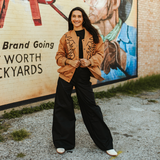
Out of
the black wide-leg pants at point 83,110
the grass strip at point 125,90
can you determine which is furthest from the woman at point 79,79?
the grass strip at point 125,90

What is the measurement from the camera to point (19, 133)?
12.3 feet

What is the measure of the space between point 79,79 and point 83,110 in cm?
47

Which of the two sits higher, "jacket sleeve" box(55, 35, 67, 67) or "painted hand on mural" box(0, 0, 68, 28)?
"painted hand on mural" box(0, 0, 68, 28)

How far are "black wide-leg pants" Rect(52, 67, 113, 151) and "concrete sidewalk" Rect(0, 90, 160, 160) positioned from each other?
207 millimetres

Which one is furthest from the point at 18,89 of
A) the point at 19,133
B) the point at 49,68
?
the point at 19,133

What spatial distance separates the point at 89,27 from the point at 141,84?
5.55 meters

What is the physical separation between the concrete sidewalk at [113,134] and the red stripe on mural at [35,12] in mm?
2116

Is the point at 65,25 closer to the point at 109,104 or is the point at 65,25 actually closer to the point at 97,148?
the point at 109,104

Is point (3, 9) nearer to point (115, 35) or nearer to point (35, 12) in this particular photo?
point (35, 12)

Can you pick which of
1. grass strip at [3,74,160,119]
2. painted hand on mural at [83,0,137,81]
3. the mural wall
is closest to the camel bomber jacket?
the mural wall

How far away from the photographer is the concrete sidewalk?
10.3ft

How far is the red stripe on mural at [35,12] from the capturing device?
5007 millimetres

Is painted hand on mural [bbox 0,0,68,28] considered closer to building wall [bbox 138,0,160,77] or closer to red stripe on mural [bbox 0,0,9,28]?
red stripe on mural [bbox 0,0,9,28]

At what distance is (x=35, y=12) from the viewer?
5.07m
